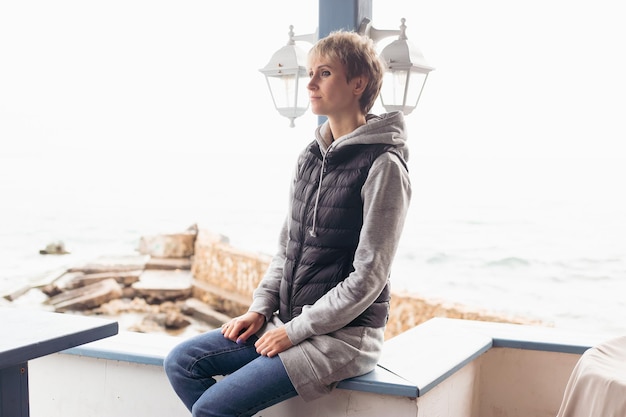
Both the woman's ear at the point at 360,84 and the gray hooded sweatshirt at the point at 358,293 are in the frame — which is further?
the woman's ear at the point at 360,84

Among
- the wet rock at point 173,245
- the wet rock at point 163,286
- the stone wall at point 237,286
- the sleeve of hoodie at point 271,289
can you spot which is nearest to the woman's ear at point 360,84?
the sleeve of hoodie at point 271,289

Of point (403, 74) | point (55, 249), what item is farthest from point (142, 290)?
point (403, 74)

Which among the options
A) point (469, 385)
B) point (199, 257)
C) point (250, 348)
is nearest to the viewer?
point (250, 348)

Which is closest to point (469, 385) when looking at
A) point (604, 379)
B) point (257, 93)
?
point (604, 379)

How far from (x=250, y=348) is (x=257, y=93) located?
2598 cm

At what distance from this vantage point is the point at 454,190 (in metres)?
22.6

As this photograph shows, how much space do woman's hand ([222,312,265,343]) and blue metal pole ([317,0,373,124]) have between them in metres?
0.91

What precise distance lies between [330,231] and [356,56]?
0.48m

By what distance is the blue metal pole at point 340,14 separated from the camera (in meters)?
2.48

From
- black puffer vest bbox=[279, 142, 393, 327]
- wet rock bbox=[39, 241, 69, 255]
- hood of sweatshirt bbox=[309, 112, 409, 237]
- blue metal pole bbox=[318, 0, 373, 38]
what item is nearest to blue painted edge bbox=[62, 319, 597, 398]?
black puffer vest bbox=[279, 142, 393, 327]

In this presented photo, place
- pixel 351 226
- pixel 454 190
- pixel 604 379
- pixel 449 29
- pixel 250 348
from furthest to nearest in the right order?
pixel 454 190 < pixel 449 29 < pixel 250 348 < pixel 351 226 < pixel 604 379

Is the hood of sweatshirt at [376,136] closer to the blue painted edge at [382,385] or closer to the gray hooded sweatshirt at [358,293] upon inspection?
the gray hooded sweatshirt at [358,293]

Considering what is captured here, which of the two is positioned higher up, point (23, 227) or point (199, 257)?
point (199, 257)

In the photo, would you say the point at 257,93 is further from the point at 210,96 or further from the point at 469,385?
the point at 469,385
